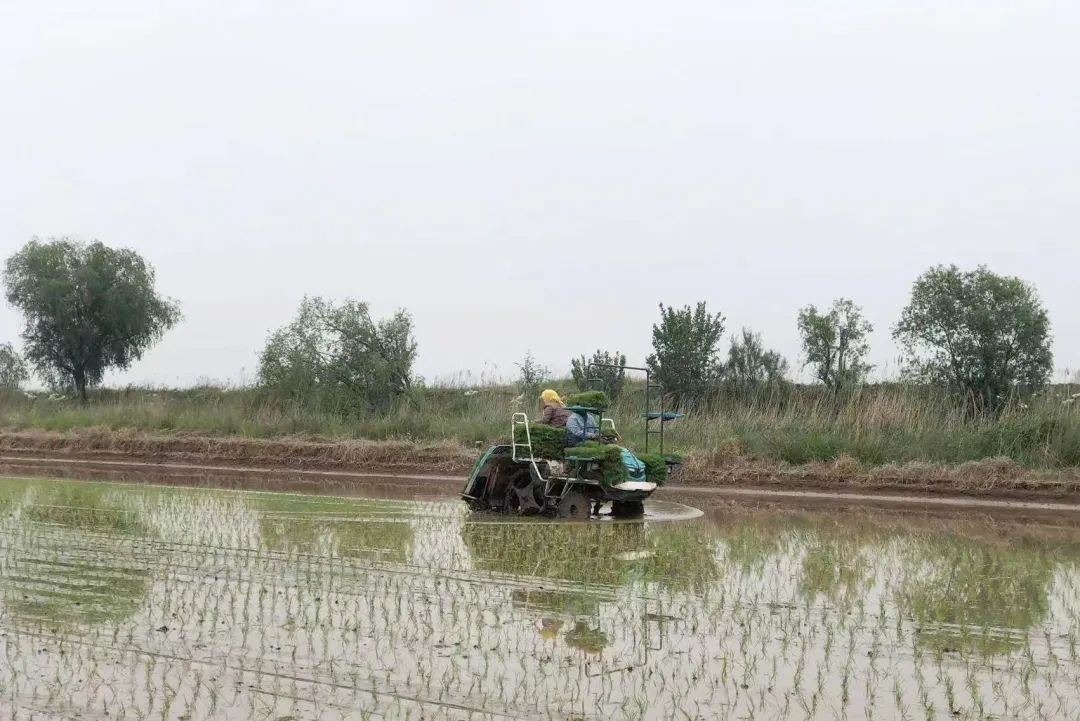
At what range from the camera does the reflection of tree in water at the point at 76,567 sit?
782 centimetres

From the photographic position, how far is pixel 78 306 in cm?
5256

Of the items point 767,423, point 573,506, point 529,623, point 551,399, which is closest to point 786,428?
point 767,423

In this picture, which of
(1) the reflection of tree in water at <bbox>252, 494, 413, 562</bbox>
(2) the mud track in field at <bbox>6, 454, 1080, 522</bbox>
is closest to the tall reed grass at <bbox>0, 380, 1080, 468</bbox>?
(2) the mud track in field at <bbox>6, 454, 1080, 522</bbox>

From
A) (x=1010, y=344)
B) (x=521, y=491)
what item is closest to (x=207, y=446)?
(x=521, y=491)

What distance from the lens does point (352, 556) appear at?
1057 cm

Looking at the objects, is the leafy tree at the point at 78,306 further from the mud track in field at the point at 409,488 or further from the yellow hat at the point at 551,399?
the yellow hat at the point at 551,399

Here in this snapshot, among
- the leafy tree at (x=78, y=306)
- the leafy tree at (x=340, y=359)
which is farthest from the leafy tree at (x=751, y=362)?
the leafy tree at (x=78, y=306)

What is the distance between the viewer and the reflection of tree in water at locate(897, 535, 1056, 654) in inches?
281

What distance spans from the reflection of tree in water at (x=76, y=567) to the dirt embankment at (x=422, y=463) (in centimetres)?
1047

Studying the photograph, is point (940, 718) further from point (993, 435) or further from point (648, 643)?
point (993, 435)

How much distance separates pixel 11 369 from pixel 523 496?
5150cm

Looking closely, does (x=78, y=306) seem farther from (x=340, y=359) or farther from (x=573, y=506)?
(x=573, y=506)

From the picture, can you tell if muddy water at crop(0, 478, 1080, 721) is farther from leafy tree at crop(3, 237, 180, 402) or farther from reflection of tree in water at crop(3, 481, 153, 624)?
leafy tree at crop(3, 237, 180, 402)

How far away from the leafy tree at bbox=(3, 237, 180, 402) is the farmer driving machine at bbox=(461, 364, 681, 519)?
135 feet
